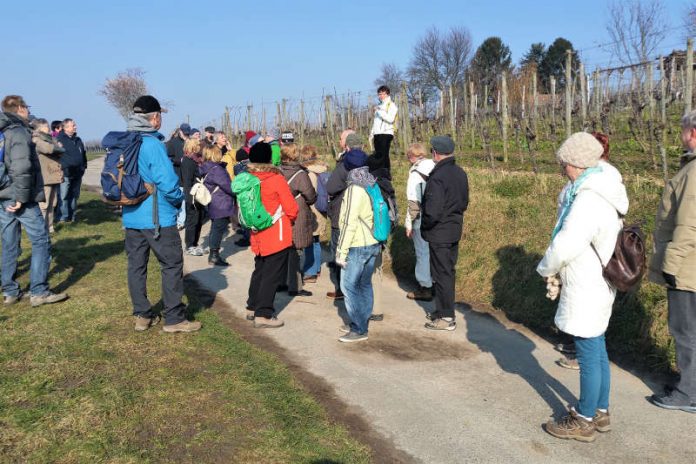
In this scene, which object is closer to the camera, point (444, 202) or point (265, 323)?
point (444, 202)

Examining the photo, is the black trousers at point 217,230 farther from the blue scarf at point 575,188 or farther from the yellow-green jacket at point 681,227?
the yellow-green jacket at point 681,227

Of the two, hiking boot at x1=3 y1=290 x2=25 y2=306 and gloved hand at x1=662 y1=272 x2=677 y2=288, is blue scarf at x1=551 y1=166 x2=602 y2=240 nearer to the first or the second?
gloved hand at x1=662 y1=272 x2=677 y2=288

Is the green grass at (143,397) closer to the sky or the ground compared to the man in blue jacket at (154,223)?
closer to the ground

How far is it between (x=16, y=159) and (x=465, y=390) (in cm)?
498

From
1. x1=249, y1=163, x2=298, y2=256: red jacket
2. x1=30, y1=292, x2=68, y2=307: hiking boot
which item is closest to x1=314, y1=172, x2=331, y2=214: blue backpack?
x1=249, y1=163, x2=298, y2=256: red jacket

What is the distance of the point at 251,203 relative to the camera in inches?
222

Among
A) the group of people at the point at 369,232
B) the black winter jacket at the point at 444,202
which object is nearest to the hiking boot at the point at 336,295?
the group of people at the point at 369,232

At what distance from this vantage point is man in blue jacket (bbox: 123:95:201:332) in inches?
207

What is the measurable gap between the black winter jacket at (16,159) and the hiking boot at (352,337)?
142 inches

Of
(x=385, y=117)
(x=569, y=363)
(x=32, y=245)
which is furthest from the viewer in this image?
(x=385, y=117)

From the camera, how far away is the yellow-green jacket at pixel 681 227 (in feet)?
12.8

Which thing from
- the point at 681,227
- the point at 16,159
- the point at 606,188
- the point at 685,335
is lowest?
the point at 685,335

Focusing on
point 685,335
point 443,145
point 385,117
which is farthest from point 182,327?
point 385,117

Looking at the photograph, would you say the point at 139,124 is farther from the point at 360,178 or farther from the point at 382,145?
the point at 382,145
